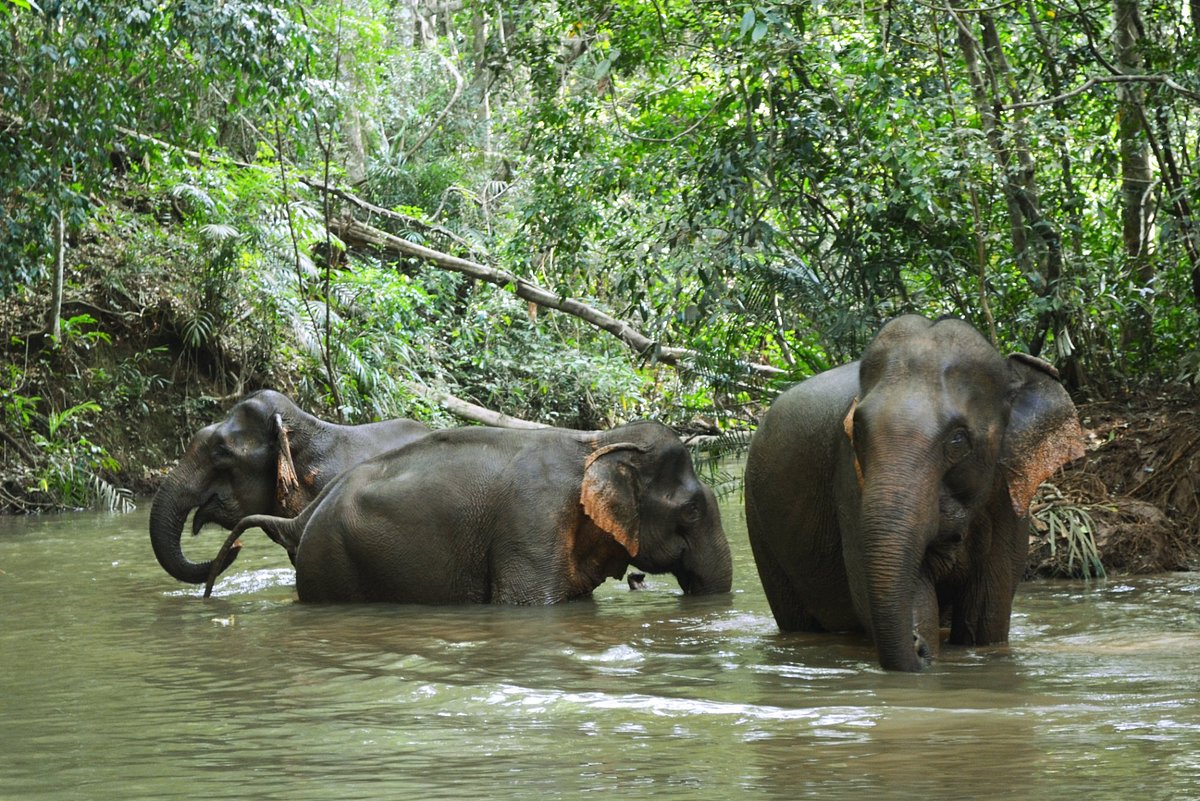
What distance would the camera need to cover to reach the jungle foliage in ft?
36.8

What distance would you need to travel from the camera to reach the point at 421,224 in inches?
934

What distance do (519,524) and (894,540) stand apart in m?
3.66

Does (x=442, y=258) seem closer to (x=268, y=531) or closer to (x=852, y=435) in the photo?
(x=268, y=531)

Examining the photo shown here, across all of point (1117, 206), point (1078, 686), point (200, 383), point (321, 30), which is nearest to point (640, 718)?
point (1078, 686)

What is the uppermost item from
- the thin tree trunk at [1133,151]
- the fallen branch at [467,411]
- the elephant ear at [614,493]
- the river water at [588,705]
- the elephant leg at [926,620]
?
the thin tree trunk at [1133,151]

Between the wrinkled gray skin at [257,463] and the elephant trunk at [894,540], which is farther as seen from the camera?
the wrinkled gray skin at [257,463]

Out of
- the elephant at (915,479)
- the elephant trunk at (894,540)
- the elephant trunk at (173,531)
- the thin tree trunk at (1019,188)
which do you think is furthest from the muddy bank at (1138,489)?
the elephant trunk at (173,531)

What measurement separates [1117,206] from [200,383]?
42.7 feet

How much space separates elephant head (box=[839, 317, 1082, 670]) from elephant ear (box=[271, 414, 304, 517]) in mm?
5303

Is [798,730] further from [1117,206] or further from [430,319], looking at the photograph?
[430,319]

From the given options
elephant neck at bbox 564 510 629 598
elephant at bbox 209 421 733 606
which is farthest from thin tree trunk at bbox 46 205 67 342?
elephant neck at bbox 564 510 629 598

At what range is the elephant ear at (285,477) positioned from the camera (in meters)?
10.8

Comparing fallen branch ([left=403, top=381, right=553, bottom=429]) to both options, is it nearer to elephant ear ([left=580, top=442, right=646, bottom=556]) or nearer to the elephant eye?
elephant ear ([left=580, top=442, right=646, bottom=556])

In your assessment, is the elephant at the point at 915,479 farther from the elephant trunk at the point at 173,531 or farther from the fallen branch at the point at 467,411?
the fallen branch at the point at 467,411
